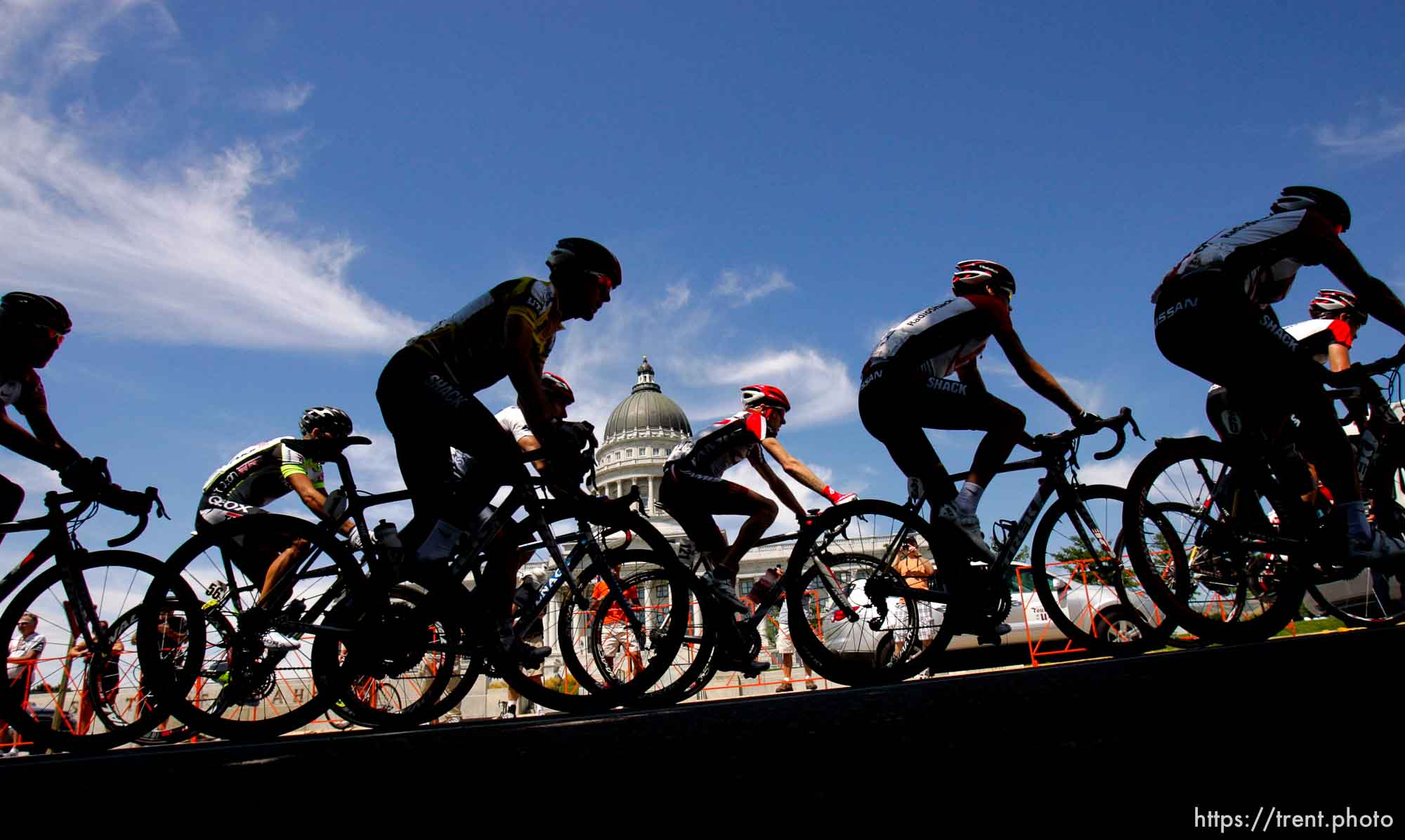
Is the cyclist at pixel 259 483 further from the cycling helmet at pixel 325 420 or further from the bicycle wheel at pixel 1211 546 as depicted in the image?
the bicycle wheel at pixel 1211 546

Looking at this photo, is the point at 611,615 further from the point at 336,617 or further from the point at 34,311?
the point at 34,311

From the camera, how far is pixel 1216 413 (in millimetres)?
4441

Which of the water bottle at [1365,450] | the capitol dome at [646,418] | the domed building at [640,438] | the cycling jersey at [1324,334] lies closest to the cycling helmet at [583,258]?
the water bottle at [1365,450]

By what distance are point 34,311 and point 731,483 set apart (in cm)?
414

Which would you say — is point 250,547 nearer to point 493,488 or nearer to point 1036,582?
point 493,488

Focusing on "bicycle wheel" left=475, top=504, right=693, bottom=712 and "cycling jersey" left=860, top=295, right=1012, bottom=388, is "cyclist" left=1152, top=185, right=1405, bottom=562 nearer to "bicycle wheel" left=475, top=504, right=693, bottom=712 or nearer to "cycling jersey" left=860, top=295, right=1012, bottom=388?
"cycling jersey" left=860, top=295, right=1012, bottom=388

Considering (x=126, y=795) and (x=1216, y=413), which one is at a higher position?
(x=1216, y=413)

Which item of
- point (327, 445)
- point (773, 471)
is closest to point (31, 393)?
point (327, 445)

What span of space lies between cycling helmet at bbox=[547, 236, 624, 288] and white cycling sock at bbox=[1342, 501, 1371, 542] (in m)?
3.76

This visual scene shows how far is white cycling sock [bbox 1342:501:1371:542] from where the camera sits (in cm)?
378

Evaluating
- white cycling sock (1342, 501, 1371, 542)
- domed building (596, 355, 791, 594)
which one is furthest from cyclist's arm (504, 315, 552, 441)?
domed building (596, 355, 791, 594)

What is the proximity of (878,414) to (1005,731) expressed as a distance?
121 inches

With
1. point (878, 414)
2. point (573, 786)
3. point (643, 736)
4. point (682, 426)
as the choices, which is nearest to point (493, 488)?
point (878, 414)

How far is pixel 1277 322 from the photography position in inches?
156
